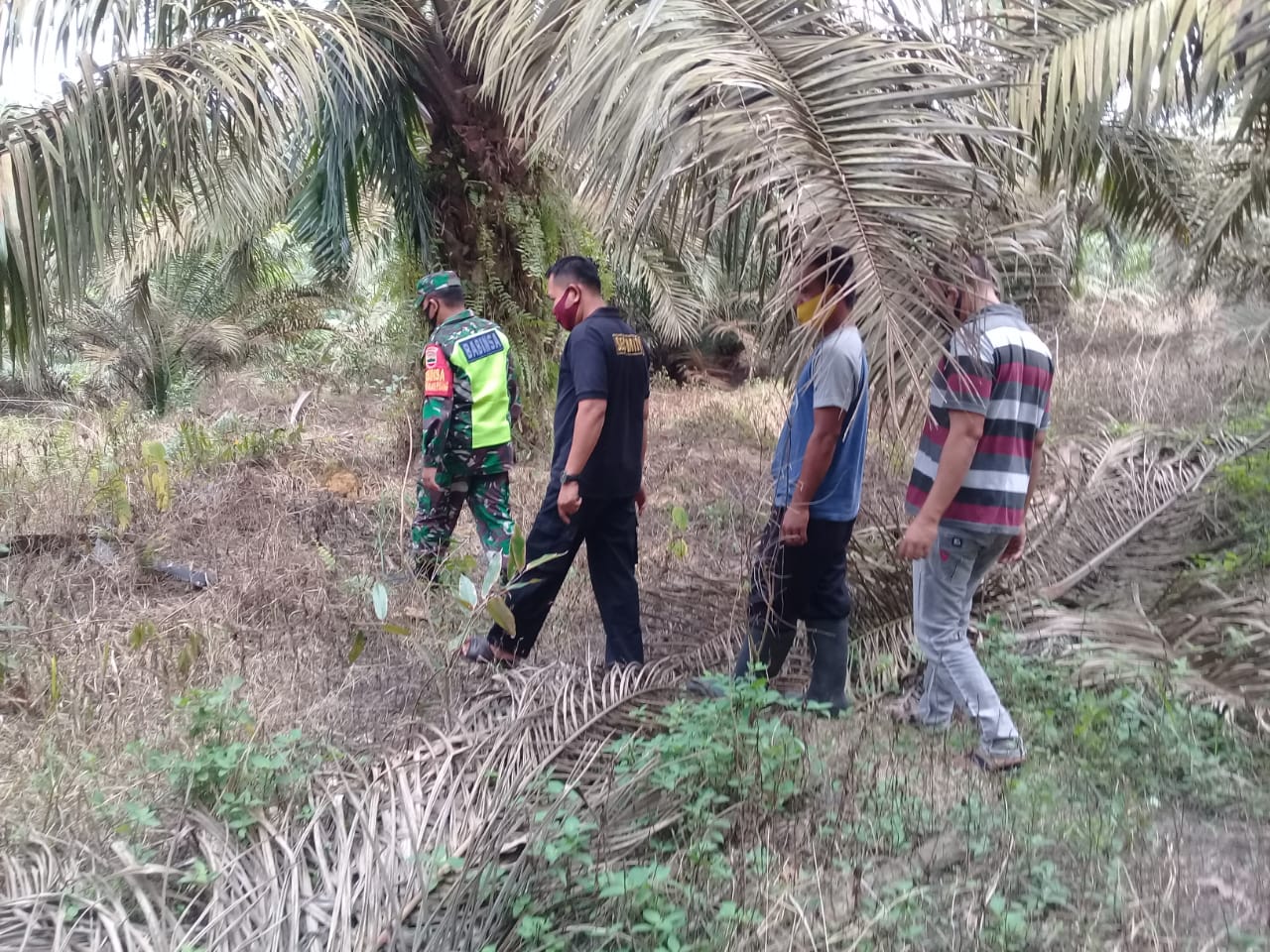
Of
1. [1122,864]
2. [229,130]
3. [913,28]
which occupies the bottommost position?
[1122,864]

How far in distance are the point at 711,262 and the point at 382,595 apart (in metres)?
8.43

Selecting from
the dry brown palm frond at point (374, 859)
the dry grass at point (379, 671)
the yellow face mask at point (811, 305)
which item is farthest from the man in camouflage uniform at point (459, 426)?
the yellow face mask at point (811, 305)

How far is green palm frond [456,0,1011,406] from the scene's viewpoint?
2877 mm

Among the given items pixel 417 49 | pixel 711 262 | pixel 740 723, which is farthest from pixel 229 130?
pixel 711 262

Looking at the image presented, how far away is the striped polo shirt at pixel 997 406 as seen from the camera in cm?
299

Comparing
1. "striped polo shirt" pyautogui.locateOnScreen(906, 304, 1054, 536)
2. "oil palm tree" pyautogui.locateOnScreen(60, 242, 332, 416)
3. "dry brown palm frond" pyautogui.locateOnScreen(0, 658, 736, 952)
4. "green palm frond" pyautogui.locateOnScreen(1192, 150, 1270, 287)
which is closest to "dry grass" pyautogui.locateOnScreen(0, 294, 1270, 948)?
"dry brown palm frond" pyautogui.locateOnScreen(0, 658, 736, 952)

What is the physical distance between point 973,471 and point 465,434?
2.44 meters

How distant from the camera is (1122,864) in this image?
256cm

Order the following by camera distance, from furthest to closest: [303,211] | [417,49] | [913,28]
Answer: [303,211], [417,49], [913,28]

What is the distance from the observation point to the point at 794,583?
3500mm

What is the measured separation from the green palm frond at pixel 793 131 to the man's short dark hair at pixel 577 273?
22cm

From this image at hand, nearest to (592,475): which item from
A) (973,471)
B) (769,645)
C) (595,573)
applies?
(595,573)

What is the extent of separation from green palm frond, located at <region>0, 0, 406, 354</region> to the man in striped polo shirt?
3484mm

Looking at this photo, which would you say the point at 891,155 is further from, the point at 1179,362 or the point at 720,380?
the point at 720,380
